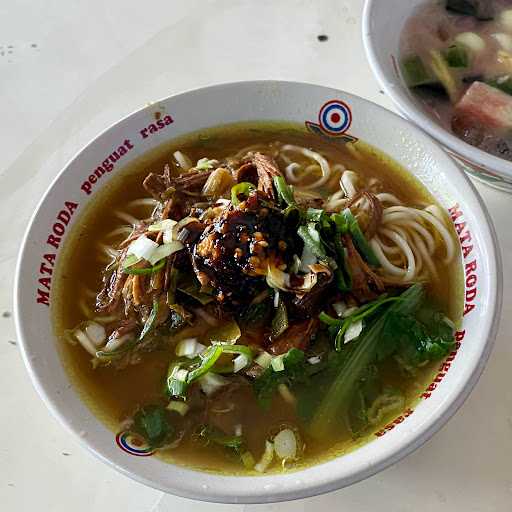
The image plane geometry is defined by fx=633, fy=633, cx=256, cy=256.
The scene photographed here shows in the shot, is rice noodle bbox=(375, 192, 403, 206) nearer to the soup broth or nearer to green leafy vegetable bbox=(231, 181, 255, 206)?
the soup broth

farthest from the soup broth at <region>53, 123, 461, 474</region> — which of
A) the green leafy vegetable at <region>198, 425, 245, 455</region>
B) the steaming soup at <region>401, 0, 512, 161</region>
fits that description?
the steaming soup at <region>401, 0, 512, 161</region>

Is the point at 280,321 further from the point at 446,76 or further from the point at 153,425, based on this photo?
Result: the point at 446,76

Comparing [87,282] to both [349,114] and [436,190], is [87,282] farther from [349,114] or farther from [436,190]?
[436,190]

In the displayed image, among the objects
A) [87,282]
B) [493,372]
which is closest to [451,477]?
[493,372]

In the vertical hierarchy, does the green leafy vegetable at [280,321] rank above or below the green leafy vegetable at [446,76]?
below

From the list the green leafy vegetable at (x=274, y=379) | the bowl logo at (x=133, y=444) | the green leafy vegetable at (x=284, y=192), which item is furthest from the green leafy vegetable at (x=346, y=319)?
the bowl logo at (x=133, y=444)

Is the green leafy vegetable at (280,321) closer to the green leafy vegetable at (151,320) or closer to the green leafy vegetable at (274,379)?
the green leafy vegetable at (274,379)
